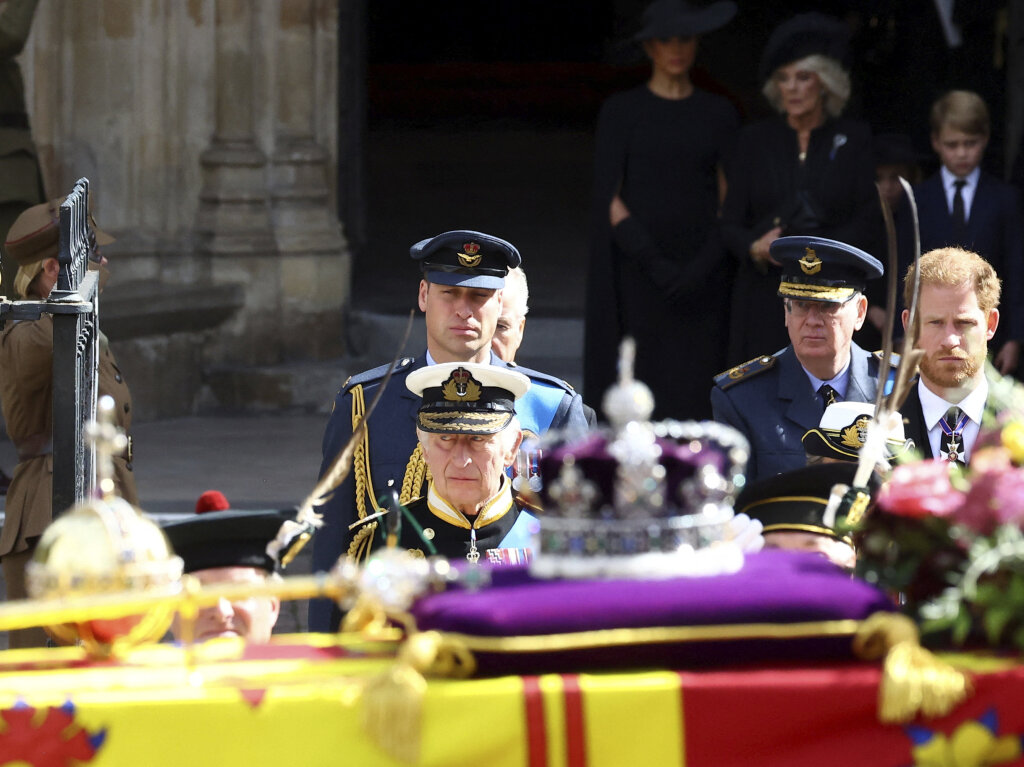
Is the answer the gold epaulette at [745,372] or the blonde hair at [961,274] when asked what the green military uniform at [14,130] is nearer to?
the gold epaulette at [745,372]

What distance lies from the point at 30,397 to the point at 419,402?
4.12 feet

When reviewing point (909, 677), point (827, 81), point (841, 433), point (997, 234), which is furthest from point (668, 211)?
point (909, 677)

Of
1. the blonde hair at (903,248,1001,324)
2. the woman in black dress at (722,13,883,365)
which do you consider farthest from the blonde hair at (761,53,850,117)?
the blonde hair at (903,248,1001,324)

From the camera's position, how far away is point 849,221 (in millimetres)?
6379

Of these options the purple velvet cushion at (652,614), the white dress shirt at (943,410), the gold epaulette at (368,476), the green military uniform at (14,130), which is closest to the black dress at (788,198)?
the white dress shirt at (943,410)

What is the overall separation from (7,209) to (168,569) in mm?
6061

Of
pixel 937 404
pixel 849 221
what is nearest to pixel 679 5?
pixel 849 221

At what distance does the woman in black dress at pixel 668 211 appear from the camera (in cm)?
676

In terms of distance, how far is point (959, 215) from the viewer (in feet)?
21.4

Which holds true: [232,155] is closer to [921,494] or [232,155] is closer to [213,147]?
[213,147]

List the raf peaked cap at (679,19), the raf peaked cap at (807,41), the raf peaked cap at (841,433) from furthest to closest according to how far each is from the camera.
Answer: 1. the raf peaked cap at (679,19)
2. the raf peaked cap at (807,41)
3. the raf peaked cap at (841,433)

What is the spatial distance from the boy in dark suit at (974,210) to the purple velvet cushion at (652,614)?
14.3 feet

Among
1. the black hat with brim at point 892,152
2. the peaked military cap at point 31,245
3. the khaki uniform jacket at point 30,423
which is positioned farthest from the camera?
the black hat with brim at point 892,152

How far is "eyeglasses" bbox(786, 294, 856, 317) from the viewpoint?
437 centimetres
